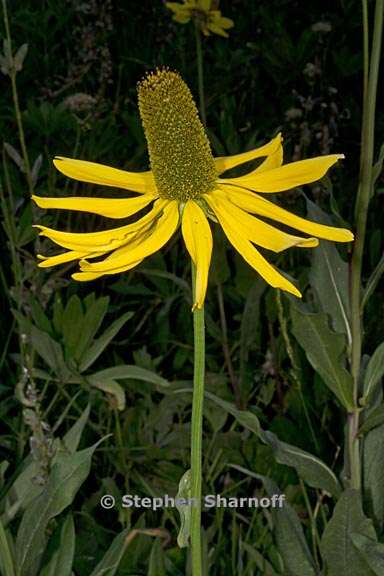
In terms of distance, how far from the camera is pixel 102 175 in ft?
3.43

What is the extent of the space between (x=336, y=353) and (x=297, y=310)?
70mm

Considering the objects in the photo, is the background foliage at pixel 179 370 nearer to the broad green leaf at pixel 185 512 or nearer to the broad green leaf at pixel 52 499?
the broad green leaf at pixel 52 499

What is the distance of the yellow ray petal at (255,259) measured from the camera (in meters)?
0.81

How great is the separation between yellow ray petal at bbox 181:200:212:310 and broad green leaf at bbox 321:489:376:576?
39 cm

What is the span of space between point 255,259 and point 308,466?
0.51 metres

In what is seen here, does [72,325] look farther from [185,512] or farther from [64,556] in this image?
[185,512]

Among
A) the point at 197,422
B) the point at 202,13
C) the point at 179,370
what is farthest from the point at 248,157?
the point at 202,13

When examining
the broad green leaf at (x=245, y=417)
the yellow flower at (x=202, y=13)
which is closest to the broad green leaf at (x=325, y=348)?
the broad green leaf at (x=245, y=417)

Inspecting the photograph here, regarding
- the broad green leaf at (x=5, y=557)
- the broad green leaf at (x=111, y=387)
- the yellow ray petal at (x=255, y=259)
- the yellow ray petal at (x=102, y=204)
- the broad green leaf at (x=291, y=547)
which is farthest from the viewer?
the broad green leaf at (x=111, y=387)

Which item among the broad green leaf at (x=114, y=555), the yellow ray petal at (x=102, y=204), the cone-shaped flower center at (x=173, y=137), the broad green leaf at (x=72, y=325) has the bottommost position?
the broad green leaf at (x=114, y=555)

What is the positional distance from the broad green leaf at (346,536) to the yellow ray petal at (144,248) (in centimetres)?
39

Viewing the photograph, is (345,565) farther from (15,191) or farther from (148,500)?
(15,191)

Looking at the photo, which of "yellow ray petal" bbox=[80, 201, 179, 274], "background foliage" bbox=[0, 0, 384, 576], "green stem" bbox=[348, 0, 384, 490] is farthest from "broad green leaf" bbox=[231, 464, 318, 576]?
"yellow ray petal" bbox=[80, 201, 179, 274]

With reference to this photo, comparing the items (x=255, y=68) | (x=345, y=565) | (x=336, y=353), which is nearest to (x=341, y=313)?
(x=336, y=353)
